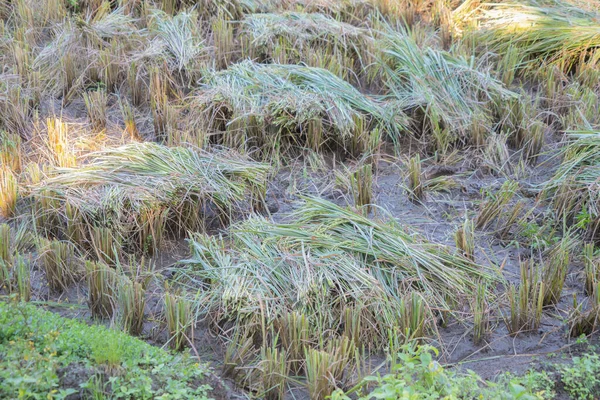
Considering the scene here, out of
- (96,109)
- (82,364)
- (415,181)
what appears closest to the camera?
(82,364)

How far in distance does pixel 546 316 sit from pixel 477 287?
1.37 feet

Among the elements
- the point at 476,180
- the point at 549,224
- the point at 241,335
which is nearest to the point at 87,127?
the point at 241,335

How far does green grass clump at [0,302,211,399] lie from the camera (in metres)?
2.66

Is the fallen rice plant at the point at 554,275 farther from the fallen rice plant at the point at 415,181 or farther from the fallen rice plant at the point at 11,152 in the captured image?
the fallen rice plant at the point at 11,152

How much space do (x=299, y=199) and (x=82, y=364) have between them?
7.36ft

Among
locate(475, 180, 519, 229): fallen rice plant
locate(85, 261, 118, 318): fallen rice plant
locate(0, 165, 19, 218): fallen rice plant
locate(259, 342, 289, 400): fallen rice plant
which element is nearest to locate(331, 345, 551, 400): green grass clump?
locate(259, 342, 289, 400): fallen rice plant

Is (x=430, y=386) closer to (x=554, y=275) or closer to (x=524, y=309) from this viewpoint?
(x=524, y=309)

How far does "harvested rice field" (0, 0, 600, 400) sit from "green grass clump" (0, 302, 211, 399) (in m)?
0.01

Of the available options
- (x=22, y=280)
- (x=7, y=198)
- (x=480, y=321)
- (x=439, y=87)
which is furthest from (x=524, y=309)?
(x=7, y=198)

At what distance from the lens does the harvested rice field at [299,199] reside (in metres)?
3.37

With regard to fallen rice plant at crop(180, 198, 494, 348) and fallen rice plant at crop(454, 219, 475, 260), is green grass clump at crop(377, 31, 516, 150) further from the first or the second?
fallen rice plant at crop(180, 198, 494, 348)

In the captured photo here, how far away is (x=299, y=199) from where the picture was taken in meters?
4.85

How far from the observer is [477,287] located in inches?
157

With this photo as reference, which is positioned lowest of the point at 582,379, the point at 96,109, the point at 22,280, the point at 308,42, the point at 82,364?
the point at 582,379
